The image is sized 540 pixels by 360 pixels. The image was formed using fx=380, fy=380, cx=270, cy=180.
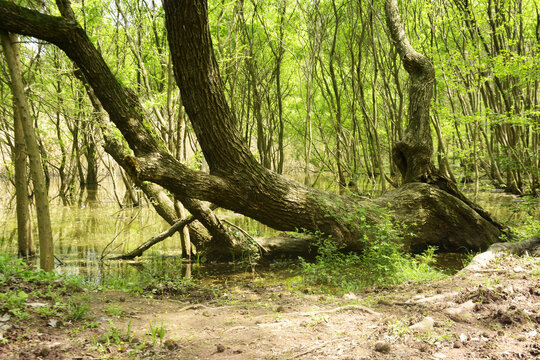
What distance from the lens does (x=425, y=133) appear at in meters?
8.08

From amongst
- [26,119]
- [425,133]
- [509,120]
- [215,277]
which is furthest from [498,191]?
[26,119]

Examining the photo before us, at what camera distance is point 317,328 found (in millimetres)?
3332

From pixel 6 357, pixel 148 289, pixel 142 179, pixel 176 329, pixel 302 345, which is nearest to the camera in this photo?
pixel 6 357

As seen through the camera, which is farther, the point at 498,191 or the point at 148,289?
the point at 498,191

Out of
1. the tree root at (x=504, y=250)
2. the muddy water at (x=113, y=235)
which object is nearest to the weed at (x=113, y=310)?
the muddy water at (x=113, y=235)

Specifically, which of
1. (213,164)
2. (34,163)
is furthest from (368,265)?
(34,163)

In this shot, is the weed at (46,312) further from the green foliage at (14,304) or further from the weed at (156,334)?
the weed at (156,334)

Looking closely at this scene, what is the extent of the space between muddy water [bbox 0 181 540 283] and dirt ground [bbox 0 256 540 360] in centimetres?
280

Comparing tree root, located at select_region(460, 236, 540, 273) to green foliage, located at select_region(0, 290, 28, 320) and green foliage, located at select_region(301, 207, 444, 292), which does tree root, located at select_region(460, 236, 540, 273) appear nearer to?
green foliage, located at select_region(301, 207, 444, 292)

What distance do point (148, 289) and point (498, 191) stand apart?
16.6 metres

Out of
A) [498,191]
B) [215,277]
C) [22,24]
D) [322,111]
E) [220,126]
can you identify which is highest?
[322,111]

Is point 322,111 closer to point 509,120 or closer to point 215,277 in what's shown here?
point 509,120

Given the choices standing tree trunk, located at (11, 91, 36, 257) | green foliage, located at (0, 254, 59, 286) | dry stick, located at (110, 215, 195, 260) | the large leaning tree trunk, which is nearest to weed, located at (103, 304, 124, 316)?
green foliage, located at (0, 254, 59, 286)

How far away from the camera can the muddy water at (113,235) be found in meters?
7.55
